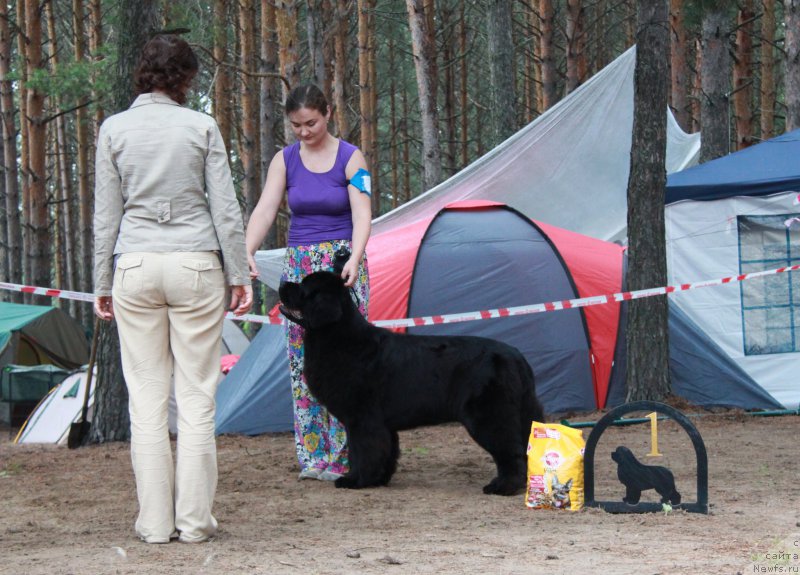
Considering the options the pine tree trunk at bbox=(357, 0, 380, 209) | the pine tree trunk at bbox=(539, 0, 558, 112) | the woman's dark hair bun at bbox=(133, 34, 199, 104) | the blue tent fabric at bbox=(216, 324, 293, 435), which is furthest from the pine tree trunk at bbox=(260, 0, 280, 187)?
the woman's dark hair bun at bbox=(133, 34, 199, 104)

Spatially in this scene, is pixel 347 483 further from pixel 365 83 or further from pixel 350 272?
pixel 365 83

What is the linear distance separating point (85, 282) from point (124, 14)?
55.9 ft

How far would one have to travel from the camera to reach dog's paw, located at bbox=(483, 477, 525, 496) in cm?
492

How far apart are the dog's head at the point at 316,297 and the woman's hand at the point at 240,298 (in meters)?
0.97

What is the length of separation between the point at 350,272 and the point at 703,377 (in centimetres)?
437

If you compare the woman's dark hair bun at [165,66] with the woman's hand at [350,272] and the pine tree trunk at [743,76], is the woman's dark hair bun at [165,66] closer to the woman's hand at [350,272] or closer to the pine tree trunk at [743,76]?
the woman's hand at [350,272]

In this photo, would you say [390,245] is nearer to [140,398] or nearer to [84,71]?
[140,398]

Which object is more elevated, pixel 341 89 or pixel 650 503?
pixel 341 89

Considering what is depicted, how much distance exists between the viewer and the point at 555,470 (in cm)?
452

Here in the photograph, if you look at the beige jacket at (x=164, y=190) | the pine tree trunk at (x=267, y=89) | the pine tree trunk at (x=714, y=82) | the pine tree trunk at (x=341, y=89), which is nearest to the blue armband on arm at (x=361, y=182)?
the beige jacket at (x=164, y=190)

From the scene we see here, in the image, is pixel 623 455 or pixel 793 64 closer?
pixel 623 455

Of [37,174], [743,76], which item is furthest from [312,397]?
[743,76]

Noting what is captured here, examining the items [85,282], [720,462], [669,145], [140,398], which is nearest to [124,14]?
[140,398]

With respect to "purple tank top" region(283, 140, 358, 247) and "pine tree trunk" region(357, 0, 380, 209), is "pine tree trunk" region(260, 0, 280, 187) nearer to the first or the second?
"pine tree trunk" region(357, 0, 380, 209)
